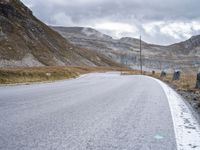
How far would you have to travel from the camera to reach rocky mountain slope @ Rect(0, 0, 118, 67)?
281ft

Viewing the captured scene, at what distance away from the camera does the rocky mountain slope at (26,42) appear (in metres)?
85.7

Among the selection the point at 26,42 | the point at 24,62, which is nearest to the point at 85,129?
the point at 24,62

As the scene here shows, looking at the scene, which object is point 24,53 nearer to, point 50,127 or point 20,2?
point 20,2

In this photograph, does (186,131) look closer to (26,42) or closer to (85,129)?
(85,129)

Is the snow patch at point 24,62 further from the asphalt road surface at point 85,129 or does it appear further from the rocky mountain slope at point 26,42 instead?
the asphalt road surface at point 85,129

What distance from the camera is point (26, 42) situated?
97125 millimetres

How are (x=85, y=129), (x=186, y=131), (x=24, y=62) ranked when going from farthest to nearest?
(x=24, y=62) < (x=186, y=131) < (x=85, y=129)

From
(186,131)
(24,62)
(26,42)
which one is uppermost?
(26,42)

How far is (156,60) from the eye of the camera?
197m

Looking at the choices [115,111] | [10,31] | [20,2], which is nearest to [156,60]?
[20,2]

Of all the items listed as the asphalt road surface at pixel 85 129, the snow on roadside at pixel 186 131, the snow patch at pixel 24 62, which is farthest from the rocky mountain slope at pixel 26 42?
the snow on roadside at pixel 186 131

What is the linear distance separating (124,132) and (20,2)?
11817 cm

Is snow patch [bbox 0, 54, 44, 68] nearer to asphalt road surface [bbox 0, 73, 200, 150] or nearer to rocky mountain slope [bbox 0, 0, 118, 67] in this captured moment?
rocky mountain slope [bbox 0, 0, 118, 67]

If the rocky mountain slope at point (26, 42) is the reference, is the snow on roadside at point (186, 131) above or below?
below
